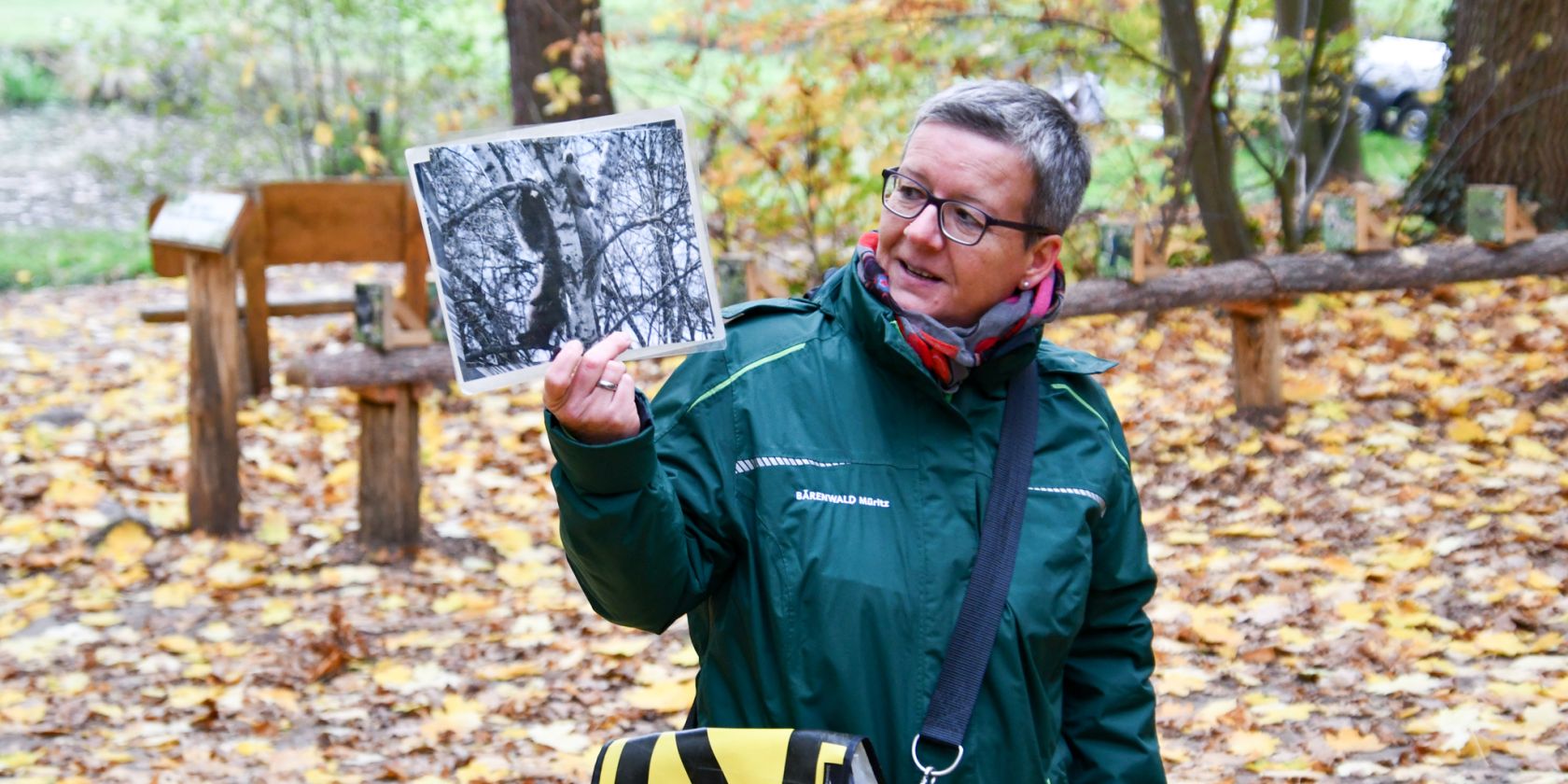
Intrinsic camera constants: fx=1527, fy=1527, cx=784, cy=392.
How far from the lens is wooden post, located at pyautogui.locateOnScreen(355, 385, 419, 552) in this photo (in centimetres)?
626

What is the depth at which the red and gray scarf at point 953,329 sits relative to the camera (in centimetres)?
197

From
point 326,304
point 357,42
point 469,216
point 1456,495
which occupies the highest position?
point 357,42

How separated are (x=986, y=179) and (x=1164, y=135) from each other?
24.3ft

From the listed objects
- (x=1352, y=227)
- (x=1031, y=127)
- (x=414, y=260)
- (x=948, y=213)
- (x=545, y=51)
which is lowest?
(x=414, y=260)

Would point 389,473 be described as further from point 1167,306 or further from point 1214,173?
point 1214,173

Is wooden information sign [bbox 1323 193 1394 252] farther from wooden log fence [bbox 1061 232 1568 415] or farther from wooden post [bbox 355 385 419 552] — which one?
wooden post [bbox 355 385 419 552]

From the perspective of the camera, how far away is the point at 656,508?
179cm

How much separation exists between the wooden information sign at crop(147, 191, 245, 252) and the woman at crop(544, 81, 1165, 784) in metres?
4.80

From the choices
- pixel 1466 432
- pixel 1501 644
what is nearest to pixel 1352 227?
pixel 1466 432

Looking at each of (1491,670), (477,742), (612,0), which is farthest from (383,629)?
(612,0)

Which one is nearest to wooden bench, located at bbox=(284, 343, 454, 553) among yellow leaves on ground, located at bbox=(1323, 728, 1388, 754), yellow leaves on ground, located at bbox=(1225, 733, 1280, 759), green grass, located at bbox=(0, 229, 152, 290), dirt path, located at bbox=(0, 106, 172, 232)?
yellow leaves on ground, located at bbox=(1225, 733, 1280, 759)

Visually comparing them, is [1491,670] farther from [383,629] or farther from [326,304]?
[326,304]

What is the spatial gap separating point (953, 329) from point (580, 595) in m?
4.16

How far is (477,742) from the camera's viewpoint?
4.54 meters
